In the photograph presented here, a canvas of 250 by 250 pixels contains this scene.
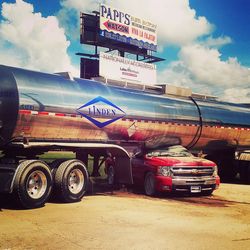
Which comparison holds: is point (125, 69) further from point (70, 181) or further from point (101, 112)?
point (70, 181)

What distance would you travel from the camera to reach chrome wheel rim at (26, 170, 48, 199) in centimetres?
1072

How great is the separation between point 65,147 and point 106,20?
28782mm

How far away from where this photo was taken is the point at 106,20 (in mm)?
39219

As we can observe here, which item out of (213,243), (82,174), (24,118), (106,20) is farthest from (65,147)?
(106,20)

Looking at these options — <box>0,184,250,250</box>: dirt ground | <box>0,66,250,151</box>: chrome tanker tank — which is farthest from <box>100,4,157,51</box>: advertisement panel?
<box>0,184,250,250</box>: dirt ground

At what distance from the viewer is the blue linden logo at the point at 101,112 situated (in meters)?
13.0

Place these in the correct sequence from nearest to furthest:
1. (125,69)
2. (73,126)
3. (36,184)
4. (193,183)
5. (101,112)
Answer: (36,184) < (73,126) < (193,183) < (101,112) < (125,69)

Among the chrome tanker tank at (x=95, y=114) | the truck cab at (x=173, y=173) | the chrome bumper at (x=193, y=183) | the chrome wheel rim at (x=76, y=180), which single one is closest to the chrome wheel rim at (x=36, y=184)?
the chrome wheel rim at (x=76, y=180)

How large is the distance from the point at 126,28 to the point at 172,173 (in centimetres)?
3056

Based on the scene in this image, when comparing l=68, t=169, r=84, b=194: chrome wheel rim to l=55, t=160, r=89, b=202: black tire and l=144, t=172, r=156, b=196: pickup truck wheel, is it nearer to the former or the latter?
l=55, t=160, r=89, b=202: black tire

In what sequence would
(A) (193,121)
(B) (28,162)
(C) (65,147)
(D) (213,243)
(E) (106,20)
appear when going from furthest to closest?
(E) (106,20)
(A) (193,121)
(C) (65,147)
(B) (28,162)
(D) (213,243)

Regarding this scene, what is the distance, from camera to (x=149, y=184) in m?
13.4

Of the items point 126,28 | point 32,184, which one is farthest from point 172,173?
point 126,28

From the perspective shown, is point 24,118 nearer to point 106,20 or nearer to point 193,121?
point 193,121
